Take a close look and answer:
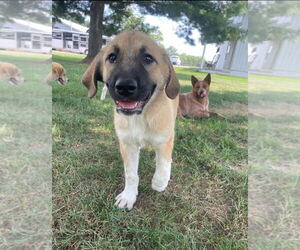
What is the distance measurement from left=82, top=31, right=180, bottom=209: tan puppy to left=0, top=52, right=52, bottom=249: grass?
500 millimetres

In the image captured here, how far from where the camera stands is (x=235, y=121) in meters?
4.02

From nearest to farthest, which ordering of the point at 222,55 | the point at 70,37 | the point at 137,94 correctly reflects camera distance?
the point at 137,94 → the point at 70,37 → the point at 222,55

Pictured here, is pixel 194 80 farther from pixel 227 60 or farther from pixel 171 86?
pixel 171 86

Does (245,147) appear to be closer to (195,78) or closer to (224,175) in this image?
(224,175)

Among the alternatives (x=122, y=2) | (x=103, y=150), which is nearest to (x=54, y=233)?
(x=103, y=150)

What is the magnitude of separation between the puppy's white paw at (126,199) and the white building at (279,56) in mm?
1178

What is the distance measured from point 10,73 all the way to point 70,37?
5.46 feet

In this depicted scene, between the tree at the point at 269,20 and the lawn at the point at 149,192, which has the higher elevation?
the tree at the point at 269,20

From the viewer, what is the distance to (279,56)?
55.8 inches

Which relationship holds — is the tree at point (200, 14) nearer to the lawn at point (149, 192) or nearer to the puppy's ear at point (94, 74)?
the lawn at point (149, 192)

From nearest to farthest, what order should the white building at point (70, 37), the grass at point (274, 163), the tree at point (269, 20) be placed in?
1. the tree at point (269, 20)
2. the grass at point (274, 163)
3. the white building at point (70, 37)

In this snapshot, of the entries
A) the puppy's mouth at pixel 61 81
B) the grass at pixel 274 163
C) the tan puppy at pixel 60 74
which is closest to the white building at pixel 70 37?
the tan puppy at pixel 60 74

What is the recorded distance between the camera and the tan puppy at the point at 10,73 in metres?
2.45

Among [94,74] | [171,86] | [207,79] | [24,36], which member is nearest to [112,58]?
[94,74]
